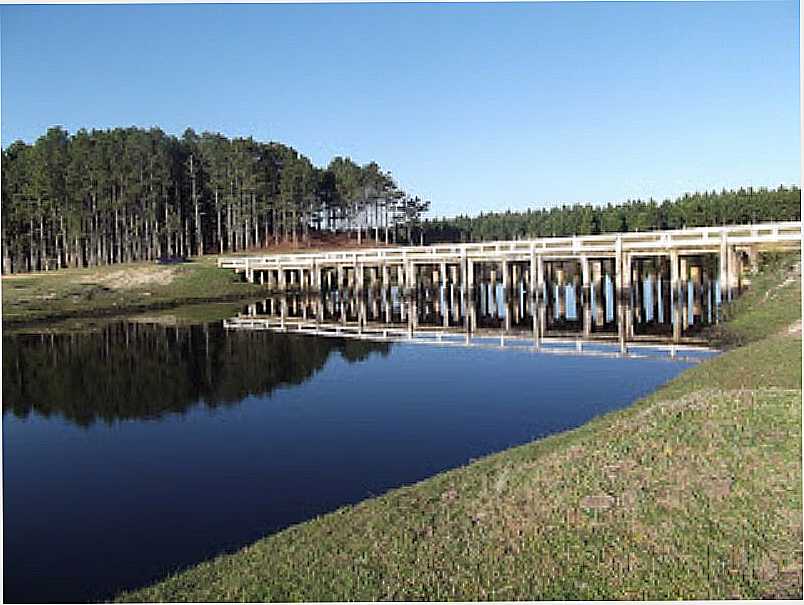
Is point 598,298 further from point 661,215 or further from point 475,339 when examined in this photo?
point 661,215

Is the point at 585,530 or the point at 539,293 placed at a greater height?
the point at 539,293

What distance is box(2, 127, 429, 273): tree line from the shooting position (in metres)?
66.9

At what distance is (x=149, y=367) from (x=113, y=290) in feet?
85.9

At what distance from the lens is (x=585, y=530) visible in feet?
30.8

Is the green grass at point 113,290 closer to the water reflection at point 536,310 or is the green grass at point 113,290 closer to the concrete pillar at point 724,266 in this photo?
the water reflection at point 536,310

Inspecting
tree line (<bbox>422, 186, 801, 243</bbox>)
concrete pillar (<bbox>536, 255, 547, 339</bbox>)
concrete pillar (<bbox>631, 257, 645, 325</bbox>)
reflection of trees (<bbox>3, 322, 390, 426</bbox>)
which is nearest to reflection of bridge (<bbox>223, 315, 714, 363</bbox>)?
reflection of trees (<bbox>3, 322, 390, 426</bbox>)

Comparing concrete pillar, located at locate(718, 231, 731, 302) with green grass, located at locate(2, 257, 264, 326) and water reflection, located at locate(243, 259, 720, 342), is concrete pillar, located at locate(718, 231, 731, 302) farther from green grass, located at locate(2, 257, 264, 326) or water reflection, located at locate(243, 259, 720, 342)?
green grass, located at locate(2, 257, 264, 326)

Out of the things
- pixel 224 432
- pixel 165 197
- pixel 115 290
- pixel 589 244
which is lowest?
pixel 224 432

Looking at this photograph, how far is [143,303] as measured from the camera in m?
50.3

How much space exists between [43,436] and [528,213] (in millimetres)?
128634

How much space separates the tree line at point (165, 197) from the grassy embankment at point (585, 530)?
62.3 meters

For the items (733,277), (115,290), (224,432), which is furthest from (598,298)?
(115,290)

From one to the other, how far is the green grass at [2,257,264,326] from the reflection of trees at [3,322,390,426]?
8964 millimetres

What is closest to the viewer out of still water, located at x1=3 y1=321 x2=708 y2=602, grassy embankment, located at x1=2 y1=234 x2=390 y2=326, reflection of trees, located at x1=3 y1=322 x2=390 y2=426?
still water, located at x1=3 y1=321 x2=708 y2=602
